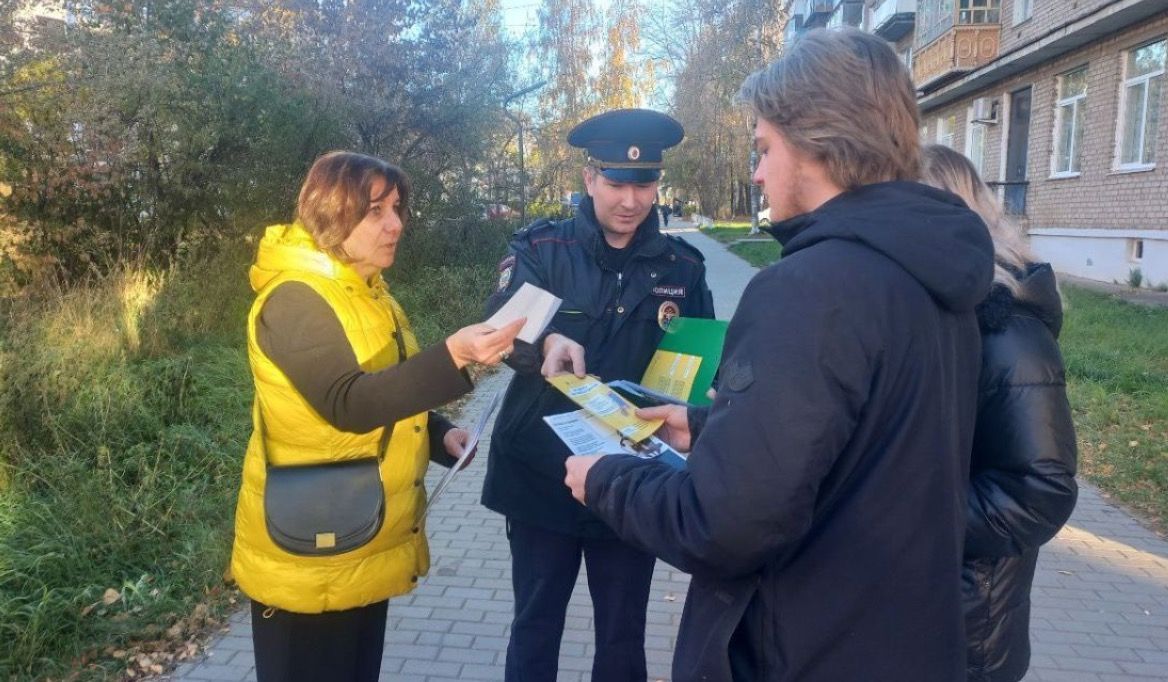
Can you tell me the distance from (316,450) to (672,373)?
39.9 inches

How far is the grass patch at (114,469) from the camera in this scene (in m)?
3.55

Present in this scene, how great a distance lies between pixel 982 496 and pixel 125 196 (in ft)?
29.8

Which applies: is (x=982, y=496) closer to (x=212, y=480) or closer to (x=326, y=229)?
(x=326, y=229)

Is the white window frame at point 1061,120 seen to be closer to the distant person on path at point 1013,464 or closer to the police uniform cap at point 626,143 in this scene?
the police uniform cap at point 626,143

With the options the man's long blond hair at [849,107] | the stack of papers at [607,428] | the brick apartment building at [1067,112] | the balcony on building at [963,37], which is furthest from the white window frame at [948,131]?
the man's long blond hair at [849,107]

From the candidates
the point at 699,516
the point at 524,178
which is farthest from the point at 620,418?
the point at 524,178

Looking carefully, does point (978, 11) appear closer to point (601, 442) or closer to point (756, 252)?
point (756, 252)

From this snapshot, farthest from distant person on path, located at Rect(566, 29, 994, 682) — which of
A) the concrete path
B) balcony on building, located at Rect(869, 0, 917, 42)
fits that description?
balcony on building, located at Rect(869, 0, 917, 42)

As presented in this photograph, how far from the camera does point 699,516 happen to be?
1.34m

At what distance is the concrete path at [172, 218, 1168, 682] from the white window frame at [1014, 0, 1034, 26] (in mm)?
16839

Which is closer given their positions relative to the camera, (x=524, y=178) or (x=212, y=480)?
(x=212, y=480)

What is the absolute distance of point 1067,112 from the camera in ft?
57.2

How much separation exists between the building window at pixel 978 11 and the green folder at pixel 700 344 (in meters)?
21.4

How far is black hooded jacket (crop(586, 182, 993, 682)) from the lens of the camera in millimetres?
1277
